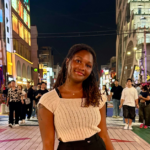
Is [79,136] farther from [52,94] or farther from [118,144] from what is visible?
[118,144]

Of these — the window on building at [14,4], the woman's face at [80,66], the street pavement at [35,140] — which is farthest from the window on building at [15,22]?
the woman's face at [80,66]

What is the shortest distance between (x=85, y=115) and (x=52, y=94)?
0.31 meters

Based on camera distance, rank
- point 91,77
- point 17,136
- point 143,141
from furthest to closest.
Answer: point 17,136, point 143,141, point 91,77

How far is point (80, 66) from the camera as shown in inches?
65.8

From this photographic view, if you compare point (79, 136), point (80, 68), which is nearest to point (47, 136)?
point (79, 136)

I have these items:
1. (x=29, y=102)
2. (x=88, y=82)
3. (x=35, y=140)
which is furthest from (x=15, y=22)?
(x=88, y=82)

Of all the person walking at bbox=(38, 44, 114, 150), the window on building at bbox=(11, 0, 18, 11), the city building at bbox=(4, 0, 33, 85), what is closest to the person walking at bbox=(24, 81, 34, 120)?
the person walking at bbox=(38, 44, 114, 150)

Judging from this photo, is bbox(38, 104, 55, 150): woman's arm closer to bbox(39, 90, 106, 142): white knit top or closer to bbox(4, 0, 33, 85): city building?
bbox(39, 90, 106, 142): white knit top

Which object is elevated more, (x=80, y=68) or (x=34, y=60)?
(x=34, y=60)

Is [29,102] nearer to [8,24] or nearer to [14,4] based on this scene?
[8,24]

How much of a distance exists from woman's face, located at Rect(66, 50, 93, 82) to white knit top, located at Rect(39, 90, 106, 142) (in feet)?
Result: 0.60

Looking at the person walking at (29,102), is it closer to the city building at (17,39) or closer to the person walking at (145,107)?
the person walking at (145,107)

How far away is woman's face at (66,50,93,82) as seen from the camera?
1672mm

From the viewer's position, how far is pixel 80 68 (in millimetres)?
1668
